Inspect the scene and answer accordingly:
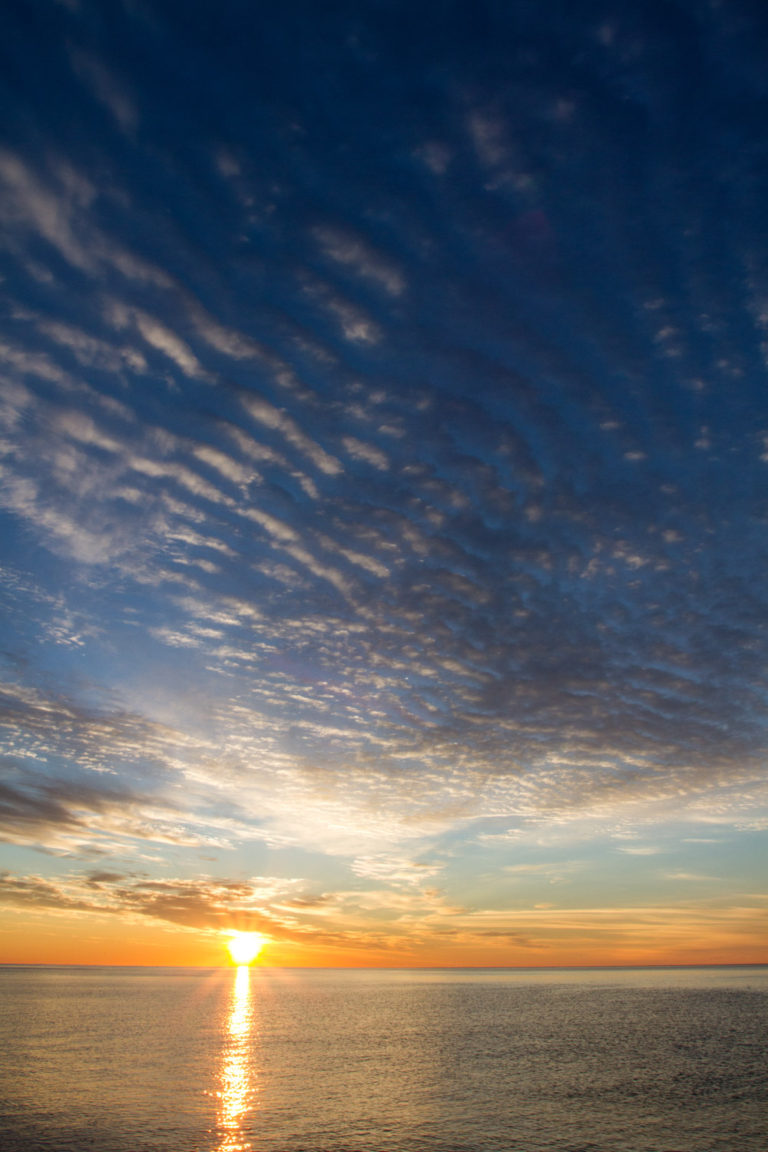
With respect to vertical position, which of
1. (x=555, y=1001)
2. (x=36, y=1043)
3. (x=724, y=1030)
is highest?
(x=36, y=1043)

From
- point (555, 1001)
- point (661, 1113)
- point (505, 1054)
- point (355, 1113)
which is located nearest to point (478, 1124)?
point (355, 1113)

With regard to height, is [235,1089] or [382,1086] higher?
[235,1089]

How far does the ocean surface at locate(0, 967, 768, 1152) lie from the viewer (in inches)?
1559

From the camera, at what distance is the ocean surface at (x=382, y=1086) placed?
130ft

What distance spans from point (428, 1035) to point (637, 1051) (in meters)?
30.3

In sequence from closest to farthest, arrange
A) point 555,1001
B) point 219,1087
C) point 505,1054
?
point 219,1087 < point 505,1054 < point 555,1001

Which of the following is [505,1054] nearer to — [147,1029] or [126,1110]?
[126,1110]

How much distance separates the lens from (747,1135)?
40594mm

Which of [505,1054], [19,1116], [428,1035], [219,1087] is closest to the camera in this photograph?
[19,1116]

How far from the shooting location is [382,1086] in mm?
55500

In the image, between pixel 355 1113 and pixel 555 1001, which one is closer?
pixel 355 1113

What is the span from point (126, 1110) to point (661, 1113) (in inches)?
1489

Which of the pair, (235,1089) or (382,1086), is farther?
(382,1086)

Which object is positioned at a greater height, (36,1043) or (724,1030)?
(36,1043)
